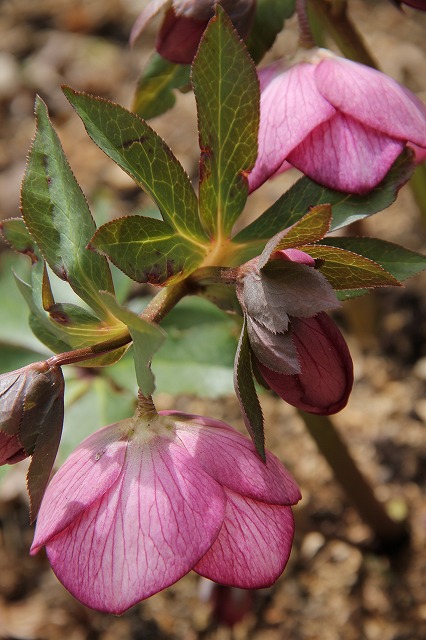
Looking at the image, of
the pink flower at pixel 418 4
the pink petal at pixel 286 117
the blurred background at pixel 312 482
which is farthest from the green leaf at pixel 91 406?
the pink flower at pixel 418 4

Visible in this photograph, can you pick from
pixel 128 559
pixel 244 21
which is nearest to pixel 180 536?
pixel 128 559

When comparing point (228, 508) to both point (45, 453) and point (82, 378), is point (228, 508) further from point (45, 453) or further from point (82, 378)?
point (82, 378)

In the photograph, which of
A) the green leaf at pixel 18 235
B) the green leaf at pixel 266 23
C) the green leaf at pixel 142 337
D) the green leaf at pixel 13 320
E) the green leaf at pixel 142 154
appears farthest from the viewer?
the green leaf at pixel 13 320

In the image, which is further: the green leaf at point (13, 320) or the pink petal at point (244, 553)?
the green leaf at point (13, 320)

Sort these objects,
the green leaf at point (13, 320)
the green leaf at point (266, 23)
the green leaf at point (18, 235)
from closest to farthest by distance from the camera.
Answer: the green leaf at point (18, 235)
the green leaf at point (266, 23)
the green leaf at point (13, 320)

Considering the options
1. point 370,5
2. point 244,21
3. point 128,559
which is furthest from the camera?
point 370,5

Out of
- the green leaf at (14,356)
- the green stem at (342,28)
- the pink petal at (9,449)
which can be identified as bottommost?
the green leaf at (14,356)

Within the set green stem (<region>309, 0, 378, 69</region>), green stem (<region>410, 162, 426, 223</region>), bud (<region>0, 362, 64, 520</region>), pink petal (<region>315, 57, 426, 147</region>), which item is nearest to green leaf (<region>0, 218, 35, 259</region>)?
bud (<region>0, 362, 64, 520</region>)

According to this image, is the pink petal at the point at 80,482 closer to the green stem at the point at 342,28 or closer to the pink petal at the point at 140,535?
the pink petal at the point at 140,535
